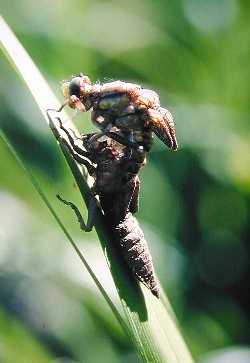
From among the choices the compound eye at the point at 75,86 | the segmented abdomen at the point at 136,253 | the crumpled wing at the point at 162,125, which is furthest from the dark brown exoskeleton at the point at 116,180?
the compound eye at the point at 75,86

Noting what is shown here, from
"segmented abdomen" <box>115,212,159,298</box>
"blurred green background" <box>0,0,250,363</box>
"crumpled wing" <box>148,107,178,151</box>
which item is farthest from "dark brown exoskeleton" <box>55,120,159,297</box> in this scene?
"blurred green background" <box>0,0,250,363</box>

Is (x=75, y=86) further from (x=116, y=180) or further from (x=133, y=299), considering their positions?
(x=133, y=299)

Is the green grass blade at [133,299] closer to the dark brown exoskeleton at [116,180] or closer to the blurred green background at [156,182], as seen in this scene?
the dark brown exoskeleton at [116,180]

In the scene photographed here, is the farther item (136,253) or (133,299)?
(136,253)

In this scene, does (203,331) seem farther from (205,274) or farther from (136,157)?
(136,157)

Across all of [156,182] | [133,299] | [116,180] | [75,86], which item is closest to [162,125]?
[116,180]

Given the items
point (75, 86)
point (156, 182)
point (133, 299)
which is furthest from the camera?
point (156, 182)

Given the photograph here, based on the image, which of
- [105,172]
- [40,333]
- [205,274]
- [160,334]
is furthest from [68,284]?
[160,334]
